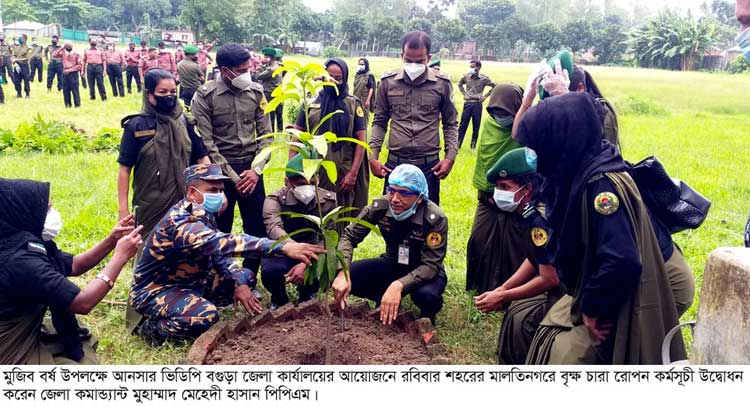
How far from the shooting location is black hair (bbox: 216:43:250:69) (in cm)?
430

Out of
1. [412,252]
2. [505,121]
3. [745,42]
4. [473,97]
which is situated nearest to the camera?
[745,42]

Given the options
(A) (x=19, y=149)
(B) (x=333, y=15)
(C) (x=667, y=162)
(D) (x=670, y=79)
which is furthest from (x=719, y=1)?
(A) (x=19, y=149)

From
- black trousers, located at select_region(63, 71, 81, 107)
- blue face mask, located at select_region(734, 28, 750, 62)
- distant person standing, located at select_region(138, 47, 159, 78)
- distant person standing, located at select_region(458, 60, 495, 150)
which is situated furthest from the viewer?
distant person standing, located at select_region(138, 47, 159, 78)

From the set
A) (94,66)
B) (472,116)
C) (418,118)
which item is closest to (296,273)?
(418,118)

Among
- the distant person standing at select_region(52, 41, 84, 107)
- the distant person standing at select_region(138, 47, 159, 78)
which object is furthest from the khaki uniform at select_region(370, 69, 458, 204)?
the distant person standing at select_region(138, 47, 159, 78)

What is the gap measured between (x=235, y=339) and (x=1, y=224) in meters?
1.28

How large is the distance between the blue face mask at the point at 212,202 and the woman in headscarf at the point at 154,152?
577mm

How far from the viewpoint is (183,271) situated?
3.62 meters

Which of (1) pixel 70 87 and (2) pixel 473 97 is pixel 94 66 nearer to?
(1) pixel 70 87

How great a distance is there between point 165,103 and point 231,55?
2.24ft

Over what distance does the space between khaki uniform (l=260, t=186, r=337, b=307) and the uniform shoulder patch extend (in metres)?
1.40

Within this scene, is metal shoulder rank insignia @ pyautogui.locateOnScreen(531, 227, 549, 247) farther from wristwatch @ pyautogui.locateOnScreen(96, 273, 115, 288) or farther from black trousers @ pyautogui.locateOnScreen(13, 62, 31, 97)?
black trousers @ pyautogui.locateOnScreen(13, 62, 31, 97)

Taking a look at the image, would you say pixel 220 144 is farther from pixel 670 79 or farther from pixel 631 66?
pixel 631 66
